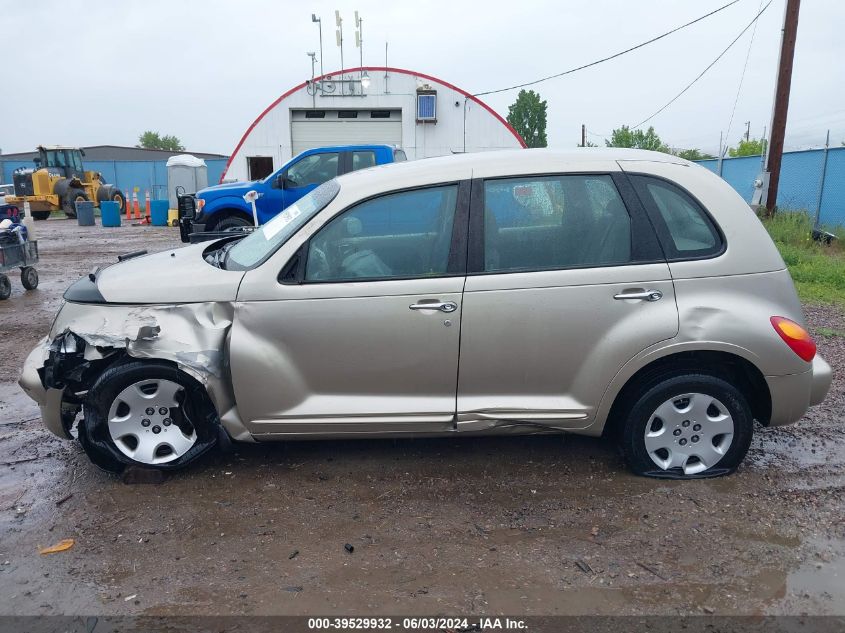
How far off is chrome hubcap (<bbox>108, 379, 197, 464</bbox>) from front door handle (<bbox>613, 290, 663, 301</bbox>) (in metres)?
2.51

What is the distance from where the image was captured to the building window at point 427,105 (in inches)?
906

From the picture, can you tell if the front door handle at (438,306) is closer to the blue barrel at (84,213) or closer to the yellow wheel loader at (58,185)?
the blue barrel at (84,213)

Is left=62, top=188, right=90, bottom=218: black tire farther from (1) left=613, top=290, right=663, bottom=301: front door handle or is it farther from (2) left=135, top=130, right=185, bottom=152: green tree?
(2) left=135, top=130, right=185, bottom=152: green tree

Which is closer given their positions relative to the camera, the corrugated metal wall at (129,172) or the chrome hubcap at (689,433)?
the chrome hubcap at (689,433)

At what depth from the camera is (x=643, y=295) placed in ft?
11.6

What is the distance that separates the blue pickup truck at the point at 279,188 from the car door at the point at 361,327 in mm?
8274

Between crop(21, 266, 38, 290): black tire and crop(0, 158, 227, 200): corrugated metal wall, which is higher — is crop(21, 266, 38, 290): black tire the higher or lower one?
the lower one

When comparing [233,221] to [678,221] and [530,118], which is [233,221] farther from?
[530,118]

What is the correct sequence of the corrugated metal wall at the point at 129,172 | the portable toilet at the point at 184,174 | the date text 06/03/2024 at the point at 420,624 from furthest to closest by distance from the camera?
the corrugated metal wall at the point at 129,172
the portable toilet at the point at 184,174
the date text 06/03/2024 at the point at 420,624

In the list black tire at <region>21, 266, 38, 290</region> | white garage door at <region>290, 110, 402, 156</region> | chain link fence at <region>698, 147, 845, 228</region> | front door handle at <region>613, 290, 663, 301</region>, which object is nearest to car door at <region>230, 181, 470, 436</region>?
front door handle at <region>613, 290, 663, 301</region>

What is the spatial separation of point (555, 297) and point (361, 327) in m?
1.07

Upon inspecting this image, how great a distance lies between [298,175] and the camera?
38.7 feet

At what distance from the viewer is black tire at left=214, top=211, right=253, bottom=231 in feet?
38.4

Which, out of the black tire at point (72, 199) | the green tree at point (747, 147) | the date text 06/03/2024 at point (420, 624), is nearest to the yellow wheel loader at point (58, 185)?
the black tire at point (72, 199)
